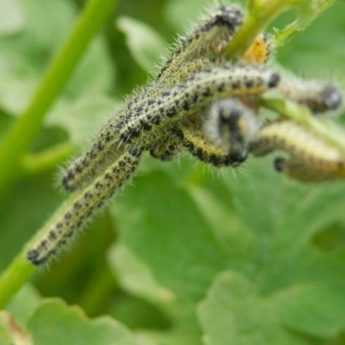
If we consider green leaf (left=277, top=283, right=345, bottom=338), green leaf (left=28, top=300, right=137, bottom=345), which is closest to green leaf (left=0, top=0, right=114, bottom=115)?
green leaf (left=277, top=283, right=345, bottom=338)

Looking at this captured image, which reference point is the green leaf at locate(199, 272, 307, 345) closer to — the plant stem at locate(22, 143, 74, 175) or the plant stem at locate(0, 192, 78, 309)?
the plant stem at locate(0, 192, 78, 309)

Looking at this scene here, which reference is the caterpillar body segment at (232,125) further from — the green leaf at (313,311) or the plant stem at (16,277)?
the green leaf at (313,311)

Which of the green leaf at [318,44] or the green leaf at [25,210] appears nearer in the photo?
the green leaf at [318,44]

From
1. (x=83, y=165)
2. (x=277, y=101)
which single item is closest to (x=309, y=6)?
(x=277, y=101)

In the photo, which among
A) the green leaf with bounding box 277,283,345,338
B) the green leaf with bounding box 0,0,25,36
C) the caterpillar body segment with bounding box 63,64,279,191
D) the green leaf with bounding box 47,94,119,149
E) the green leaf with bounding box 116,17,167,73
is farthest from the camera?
the green leaf with bounding box 0,0,25,36

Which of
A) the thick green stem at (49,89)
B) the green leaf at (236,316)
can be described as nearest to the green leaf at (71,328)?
the green leaf at (236,316)

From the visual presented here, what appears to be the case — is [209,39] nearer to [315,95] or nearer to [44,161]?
[315,95]

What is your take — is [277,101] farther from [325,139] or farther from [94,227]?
[94,227]
